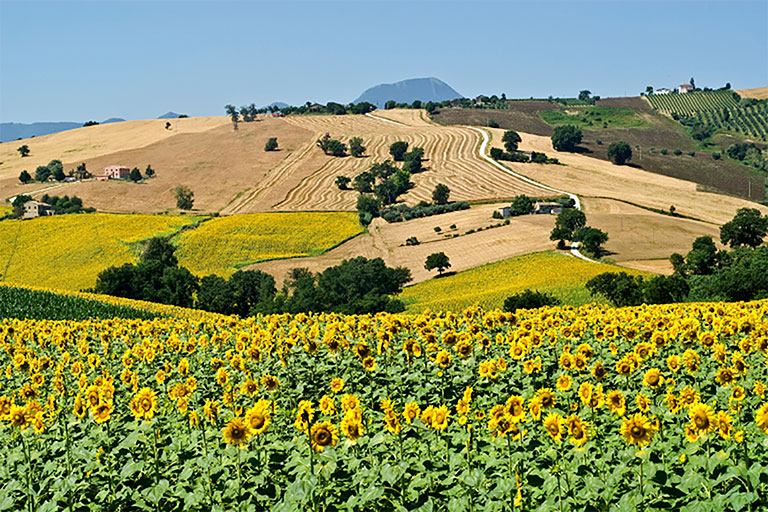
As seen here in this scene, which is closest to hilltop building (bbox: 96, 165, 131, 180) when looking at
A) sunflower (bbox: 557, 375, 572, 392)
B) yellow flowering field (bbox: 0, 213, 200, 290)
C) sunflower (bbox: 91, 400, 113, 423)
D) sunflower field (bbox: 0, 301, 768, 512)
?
yellow flowering field (bbox: 0, 213, 200, 290)

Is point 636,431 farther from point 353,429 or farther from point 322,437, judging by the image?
point 322,437

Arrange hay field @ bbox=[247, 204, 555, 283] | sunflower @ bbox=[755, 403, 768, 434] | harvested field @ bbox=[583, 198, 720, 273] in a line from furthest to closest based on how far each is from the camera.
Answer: hay field @ bbox=[247, 204, 555, 283], harvested field @ bbox=[583, 198, 720, 273], sunflower @ bbox=[755, 403, 768, 434]

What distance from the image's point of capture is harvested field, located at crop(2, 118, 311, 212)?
488 ft

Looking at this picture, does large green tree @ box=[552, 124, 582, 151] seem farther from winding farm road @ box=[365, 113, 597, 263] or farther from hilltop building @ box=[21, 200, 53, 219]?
hilltop building @ box=[21, 200, 53, 219]

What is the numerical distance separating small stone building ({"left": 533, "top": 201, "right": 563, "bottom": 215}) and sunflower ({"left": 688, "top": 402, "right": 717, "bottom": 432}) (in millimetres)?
117760

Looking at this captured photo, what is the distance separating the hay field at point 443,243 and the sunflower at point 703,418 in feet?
273

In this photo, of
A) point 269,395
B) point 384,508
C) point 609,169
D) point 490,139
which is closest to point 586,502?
point 384,508

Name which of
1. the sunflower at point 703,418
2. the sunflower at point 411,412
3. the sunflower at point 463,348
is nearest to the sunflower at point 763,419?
the sunflower at point 703,418

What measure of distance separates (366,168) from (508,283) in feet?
295

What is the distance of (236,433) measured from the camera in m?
8.06

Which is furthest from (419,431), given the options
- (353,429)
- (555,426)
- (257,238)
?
(257,238)

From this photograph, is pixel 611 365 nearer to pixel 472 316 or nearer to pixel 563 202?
pixel 472 316

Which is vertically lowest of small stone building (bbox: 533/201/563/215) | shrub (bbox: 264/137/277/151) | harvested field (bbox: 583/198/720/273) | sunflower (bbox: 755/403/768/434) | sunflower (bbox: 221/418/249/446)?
harvested field (bbox: 583/198/720/273)

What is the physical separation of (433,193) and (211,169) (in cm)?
6205
